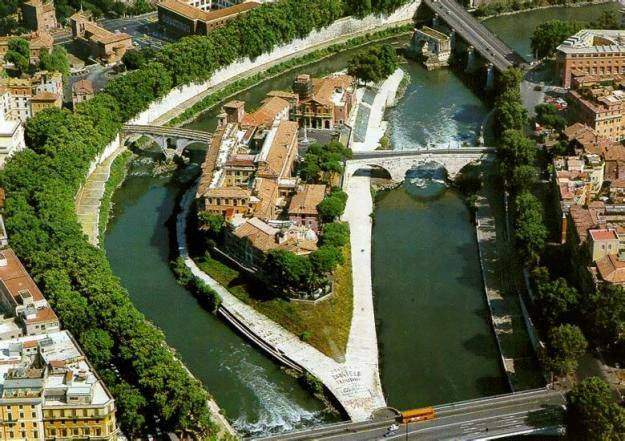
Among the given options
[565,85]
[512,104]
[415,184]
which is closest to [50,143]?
[415,184]

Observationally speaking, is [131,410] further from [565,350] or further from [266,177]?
[266,177]

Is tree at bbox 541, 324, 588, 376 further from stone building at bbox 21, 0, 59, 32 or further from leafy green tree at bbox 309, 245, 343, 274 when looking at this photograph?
stone building at bbox 21, 0, 59, 32

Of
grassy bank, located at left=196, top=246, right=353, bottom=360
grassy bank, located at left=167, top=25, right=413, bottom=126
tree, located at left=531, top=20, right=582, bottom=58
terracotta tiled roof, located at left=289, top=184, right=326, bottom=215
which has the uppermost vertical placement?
tree, located at left=531, top=20, right=582, bottom=58

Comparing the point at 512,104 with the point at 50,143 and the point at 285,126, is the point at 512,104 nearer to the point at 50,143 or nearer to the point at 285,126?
the point at 285,126

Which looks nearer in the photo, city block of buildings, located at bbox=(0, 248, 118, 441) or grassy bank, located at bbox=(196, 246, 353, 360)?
city block of buildings, located at bbox=(0, 248, 118, 441)

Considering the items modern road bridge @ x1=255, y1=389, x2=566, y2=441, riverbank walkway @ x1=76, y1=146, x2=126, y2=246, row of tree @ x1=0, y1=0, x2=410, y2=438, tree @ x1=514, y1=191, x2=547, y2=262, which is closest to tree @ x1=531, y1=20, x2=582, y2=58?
row of tree @ x1=0, y1=0, x2=410, y2=438

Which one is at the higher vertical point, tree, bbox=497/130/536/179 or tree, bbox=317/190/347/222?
tree, bbox=497/130/536/179
